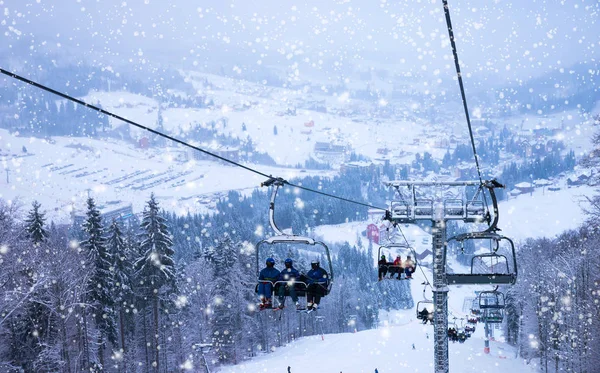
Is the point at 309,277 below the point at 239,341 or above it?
above

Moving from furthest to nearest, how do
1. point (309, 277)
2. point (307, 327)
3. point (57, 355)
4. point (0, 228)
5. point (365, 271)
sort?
point (365, 271), point (307, 327), point (57, 355), point (0, 228), point (309, 277)

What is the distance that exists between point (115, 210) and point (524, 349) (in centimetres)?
14768

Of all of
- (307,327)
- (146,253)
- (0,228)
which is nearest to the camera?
(0,228)

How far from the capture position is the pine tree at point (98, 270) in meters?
31.5

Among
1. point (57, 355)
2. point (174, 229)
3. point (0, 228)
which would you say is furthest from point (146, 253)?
point (174, 229)

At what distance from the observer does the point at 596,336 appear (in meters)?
28.5

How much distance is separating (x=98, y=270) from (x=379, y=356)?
23576mm

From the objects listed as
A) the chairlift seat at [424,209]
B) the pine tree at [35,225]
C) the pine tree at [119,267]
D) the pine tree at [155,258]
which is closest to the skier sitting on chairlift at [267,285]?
the chairlift seat at [424,209]

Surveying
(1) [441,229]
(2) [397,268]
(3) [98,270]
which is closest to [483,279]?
(1) [441,229]

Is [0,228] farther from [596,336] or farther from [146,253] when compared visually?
[596,336]

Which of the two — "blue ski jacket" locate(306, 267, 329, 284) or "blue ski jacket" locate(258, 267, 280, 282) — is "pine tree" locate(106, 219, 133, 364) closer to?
"blue ski jacket" locate(258, 267, 280, 282)

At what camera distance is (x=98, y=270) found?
104ft

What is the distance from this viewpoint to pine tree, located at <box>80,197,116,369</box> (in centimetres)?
3148

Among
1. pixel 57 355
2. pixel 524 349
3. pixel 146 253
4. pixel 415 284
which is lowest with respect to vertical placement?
pixel 415 284
